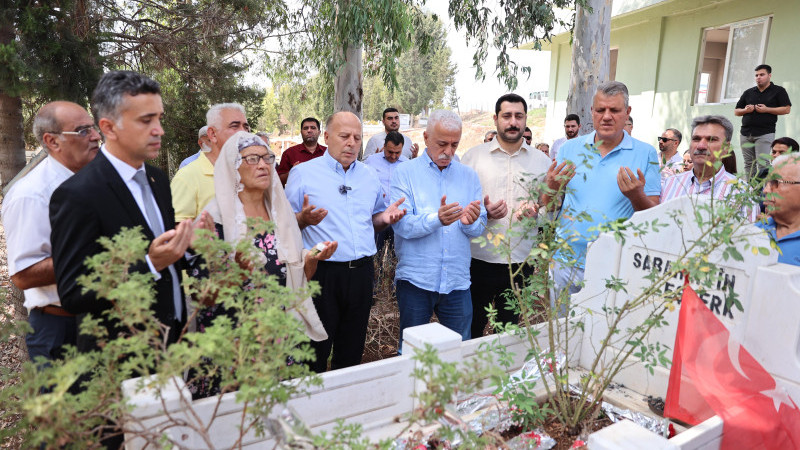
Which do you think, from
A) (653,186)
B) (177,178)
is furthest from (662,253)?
(177,178)

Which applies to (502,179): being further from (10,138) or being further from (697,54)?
(697,54)

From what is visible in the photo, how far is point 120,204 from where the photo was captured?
6.29ft

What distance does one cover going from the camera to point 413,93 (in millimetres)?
44312

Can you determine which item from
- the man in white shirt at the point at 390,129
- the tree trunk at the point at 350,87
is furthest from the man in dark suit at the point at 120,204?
the tree trunk at the point at 350,87

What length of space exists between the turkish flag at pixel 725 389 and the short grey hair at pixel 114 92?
2454 millimetres

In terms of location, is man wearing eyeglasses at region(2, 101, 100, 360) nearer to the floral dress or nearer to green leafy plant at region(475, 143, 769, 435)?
the floral dress

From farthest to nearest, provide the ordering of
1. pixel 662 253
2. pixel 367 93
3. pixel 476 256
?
pixel 367 93 → pixel 476 256 → pixel 662 253

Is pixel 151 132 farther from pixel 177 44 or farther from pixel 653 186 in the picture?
pixel 177 44

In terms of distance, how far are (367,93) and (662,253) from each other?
1696 inches

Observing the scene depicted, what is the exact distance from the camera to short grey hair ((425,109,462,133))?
3.23 metres

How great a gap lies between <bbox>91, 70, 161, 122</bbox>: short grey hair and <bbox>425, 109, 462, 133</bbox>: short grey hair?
1.78 metres

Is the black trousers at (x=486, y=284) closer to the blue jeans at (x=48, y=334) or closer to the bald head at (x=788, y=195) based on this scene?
the bald head at (x=788, y=195)

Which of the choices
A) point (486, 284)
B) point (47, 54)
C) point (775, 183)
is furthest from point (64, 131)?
point (775, 183)

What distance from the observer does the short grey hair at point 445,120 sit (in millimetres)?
3232
